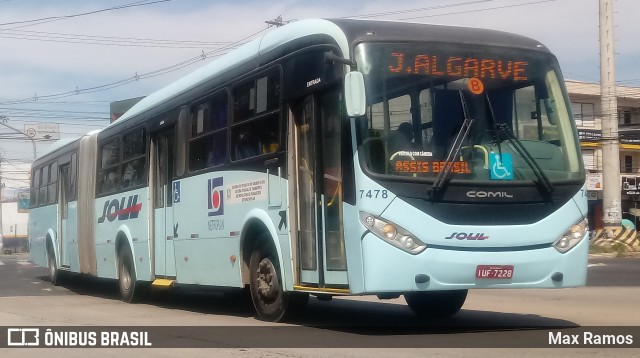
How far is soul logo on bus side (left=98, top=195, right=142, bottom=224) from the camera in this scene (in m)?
15.8

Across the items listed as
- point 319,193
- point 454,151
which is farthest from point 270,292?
point 454,151

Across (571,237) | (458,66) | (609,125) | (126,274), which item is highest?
(609,125)

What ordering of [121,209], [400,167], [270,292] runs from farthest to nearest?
[121,209] → [270,292] → [400,167]

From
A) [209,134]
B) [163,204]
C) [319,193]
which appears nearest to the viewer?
[319,193]

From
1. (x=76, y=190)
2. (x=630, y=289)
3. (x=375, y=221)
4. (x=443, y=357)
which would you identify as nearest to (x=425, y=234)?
(x=375, y=221)

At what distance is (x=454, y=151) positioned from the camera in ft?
29.9

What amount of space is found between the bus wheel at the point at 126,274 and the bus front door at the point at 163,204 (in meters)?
1.14

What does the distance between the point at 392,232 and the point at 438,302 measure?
10.1 ft

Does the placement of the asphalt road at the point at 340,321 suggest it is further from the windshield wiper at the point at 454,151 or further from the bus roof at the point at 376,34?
the bus roof at the point at 376,34

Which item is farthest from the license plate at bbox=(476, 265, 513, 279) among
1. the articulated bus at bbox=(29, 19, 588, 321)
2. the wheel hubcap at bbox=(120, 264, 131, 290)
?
the wheel hubcap at bbox=(120, 264, 131, 290)

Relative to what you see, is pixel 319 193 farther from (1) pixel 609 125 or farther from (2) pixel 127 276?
(1) pixel 609 125

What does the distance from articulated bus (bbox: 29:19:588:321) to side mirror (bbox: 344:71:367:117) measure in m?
0.01

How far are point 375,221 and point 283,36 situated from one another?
2.94m

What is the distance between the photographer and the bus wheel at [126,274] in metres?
16.0
